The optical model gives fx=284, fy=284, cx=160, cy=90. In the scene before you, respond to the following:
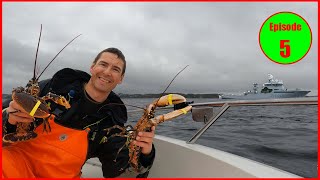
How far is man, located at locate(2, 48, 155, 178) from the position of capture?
8.62 ft

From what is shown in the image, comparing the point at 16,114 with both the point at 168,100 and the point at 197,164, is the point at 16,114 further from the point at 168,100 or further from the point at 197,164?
the point at 197,164

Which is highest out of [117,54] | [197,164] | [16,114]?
[117,54]

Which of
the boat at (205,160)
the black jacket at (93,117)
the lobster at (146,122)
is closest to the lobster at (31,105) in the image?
the black jacket at (93,117)

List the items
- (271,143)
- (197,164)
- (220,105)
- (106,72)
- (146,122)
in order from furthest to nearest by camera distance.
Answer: (271,143) → (220,105) → (197,164) → (106,72) → (146,122)

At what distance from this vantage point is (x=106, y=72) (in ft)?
9.50

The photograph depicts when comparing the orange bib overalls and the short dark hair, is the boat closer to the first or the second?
the orange bib overalls

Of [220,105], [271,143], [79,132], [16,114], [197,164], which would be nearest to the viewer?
[16,114]

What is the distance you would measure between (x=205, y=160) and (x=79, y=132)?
130 centimetres

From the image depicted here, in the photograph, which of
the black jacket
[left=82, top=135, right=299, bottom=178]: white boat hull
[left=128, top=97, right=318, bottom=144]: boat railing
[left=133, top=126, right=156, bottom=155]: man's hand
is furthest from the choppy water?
[left=133, top=126, right=156, bottom=155]: man's hand

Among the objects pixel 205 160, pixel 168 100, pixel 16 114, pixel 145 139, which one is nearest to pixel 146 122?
pixel 145 139

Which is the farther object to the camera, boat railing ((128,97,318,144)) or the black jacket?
the black jacket

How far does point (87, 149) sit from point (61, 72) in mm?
888

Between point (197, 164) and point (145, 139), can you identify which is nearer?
point (145, 139)

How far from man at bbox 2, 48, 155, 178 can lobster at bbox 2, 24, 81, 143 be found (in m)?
0.08
